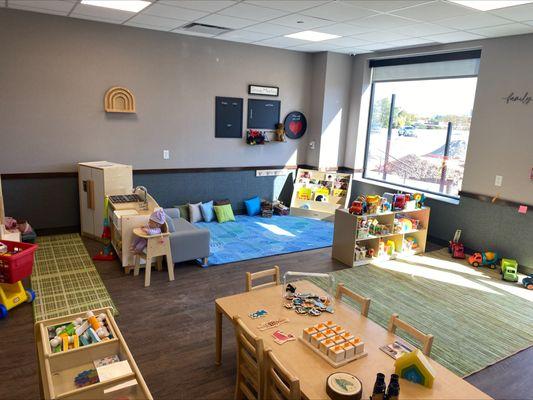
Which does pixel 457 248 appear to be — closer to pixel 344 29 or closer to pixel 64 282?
pixel 344 29

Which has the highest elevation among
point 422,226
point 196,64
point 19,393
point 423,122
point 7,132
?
point 196,64

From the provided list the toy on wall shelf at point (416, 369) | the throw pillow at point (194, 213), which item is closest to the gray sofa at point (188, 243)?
the throw pillow at point (194, 213)

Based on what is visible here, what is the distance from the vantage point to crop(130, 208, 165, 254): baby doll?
4598 millimetres

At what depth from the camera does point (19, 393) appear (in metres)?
2.85

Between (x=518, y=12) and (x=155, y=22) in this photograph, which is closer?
(x=518, y=12)

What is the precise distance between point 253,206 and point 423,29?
4.13m

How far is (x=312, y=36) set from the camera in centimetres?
613

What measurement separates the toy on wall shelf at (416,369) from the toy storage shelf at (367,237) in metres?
3.20

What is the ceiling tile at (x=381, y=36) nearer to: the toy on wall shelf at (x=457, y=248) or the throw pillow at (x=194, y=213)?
the toy on wall shelf at (x=457, y=248)

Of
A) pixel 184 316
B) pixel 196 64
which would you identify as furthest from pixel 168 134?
pixel 184 316

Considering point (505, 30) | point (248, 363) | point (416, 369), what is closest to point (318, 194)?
point (505, 30)

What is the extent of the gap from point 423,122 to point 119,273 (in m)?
5.46

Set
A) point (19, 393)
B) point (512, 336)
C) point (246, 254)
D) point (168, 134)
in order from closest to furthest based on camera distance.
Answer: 1. point (19, 393)
2. point (512, 336)
3. point (246, 254)
4. point (168, 134)

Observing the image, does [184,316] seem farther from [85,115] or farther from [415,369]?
[85,115]
